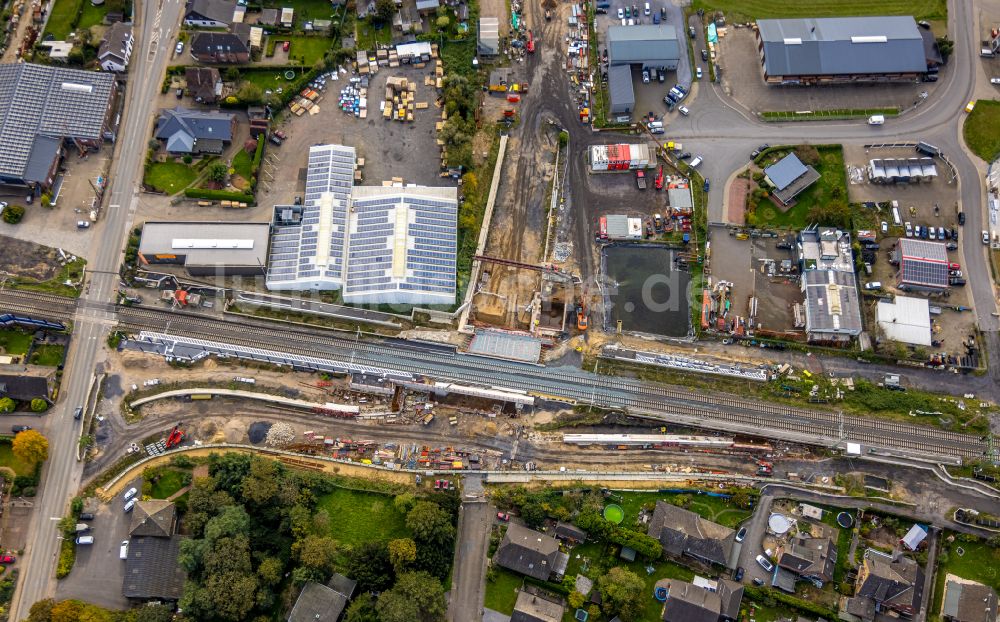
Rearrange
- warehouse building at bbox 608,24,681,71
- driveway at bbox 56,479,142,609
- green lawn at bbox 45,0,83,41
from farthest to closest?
green lawn at bbox 45,0,83,41 → warehouse building at bbox 608,24,681,71 → driveway at bbox 56,479,142,609

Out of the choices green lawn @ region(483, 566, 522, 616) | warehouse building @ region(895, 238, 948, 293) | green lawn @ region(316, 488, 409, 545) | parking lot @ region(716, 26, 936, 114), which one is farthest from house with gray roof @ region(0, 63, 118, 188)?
warehouse building @ region(895, 238, 948, 293)

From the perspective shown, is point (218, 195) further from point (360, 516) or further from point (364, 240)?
point (360, 516)

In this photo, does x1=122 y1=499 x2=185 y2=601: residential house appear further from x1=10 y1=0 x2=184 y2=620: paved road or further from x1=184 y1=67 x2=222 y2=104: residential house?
x1=184 y1=67 x2=222 y2=104: residential house

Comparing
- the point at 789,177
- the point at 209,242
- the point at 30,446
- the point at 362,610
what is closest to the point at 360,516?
the point at 362,610

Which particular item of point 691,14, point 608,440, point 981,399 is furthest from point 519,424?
point 691,14

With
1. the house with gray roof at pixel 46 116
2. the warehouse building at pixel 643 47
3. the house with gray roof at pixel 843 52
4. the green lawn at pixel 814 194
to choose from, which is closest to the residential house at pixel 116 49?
the house with gray roof at pixel 46 116

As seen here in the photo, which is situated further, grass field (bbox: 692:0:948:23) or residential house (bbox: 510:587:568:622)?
grass field (bbox: 692:0:948:23)

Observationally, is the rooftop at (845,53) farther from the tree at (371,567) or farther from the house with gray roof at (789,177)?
the tree at (371,567)
